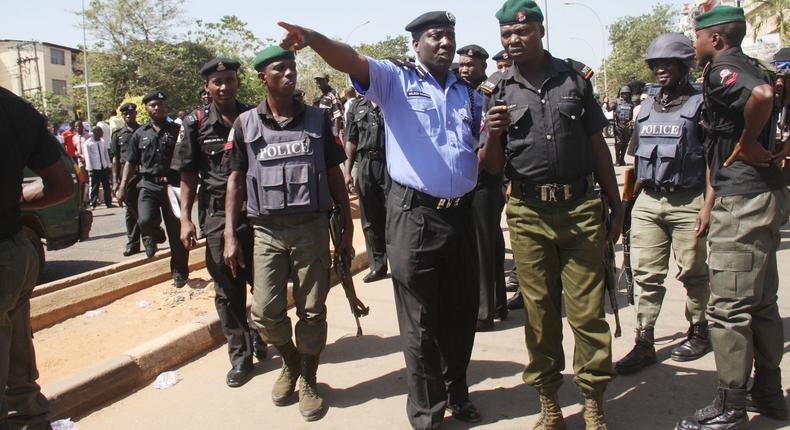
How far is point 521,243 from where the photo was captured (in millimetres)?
3318

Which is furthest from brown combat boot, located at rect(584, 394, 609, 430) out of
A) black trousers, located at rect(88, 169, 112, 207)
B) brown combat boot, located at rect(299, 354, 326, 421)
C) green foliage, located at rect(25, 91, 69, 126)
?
green foliage, located at rect(25, 91, 69, 126)

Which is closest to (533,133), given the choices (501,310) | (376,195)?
(501,310)

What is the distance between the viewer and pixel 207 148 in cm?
456

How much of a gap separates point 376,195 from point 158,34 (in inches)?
1400

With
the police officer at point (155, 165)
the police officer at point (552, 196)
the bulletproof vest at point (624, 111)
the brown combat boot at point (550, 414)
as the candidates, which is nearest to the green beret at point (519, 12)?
the police officer at point (552, 196)

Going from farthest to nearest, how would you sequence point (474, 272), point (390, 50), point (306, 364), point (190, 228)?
point (390, 50) < point (190, 228) < point (306, 364) < point (474, 272)

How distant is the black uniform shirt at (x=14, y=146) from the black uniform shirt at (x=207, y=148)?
1.64 m

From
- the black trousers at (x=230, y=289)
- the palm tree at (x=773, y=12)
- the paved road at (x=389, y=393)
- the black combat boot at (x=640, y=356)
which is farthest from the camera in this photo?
the palm tree at (x=773, y=12)

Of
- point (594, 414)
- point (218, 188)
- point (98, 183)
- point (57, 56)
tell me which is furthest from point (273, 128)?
point (57, 56)

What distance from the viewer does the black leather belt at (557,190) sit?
318 cm

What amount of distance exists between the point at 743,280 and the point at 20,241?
11.3 ft

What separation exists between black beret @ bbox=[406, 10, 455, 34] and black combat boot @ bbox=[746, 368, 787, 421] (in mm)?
2482

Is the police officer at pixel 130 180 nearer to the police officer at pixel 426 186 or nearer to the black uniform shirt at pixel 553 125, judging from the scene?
the police officer at pixel 426 186

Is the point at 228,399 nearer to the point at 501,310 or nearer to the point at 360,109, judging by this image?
the point at 501,310
